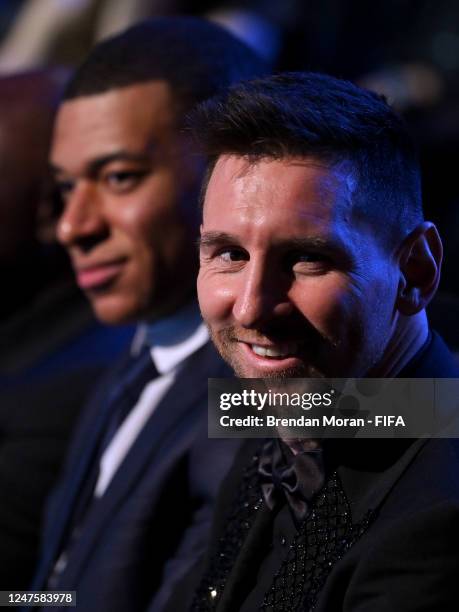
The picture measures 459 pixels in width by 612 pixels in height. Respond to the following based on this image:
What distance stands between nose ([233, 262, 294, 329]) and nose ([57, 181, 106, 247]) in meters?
0.52

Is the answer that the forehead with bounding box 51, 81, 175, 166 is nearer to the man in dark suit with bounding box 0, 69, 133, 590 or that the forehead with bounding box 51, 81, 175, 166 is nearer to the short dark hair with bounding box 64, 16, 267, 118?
the short dark hair with bounding box 64, 16, 267, 118

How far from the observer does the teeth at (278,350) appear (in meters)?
0.71

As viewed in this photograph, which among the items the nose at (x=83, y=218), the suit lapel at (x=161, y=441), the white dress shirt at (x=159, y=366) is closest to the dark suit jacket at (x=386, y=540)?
the suit lapel at (x=161, y=441)

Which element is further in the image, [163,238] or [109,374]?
[109,374]

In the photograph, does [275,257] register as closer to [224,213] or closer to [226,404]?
[224,213]

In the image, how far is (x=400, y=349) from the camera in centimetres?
75

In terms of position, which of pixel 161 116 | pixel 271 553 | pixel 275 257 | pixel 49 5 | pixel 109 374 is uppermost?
pixel 49 5

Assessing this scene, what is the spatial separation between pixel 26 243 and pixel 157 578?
781mm

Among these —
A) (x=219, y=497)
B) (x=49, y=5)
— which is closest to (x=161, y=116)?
(x=219, y=497)

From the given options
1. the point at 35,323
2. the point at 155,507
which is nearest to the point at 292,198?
the point at 155,507

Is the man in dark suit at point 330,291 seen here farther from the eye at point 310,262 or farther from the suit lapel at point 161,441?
the suit lapel at point 161,441

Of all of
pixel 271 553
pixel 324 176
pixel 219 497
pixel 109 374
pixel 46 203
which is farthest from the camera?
pixel 46 203

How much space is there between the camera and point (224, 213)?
0.72 metres

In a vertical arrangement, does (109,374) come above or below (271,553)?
above
